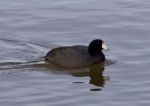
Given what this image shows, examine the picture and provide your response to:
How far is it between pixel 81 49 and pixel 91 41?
2.17ft

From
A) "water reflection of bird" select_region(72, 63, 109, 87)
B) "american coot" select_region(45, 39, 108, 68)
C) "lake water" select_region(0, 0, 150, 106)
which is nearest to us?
"lake water" select_region(0, 0, 150, 106)

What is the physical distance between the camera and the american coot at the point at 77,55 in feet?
52.3

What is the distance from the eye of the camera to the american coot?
16.0 meters

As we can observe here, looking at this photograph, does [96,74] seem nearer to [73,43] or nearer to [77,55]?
[77,55]

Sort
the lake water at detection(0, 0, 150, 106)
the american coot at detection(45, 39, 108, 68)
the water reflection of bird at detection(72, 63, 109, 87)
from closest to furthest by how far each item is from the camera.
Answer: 1. the lake water at detection(0, 0, 150, 106)
2. the water reflection of bird at detection(72, 63, 109, 87)
3. the american coot at detection(45, 39, 108, 68)

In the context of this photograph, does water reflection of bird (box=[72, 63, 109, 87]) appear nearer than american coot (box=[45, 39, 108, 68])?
Yes

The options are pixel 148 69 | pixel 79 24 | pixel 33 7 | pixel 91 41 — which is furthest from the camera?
pixel 33 7

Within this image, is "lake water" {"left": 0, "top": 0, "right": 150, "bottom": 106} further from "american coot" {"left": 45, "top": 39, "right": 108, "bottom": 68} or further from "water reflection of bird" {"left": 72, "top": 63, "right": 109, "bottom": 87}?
"american coot" {"left": 45, "top": 39, "right": 108, "bottom": 68}

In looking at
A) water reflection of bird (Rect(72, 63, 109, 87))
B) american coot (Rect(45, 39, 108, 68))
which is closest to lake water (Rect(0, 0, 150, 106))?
water reflection of bird (Rect(72, 63, 109, 87))

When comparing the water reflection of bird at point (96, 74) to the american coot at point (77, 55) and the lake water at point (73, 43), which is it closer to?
the lake water at point (73, 43)

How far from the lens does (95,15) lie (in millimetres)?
19422

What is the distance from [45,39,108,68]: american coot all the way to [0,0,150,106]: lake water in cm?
22

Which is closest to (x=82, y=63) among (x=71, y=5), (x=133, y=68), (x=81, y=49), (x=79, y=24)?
(x=81, y=49)

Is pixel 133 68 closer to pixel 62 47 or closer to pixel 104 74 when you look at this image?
pixel 104 74
